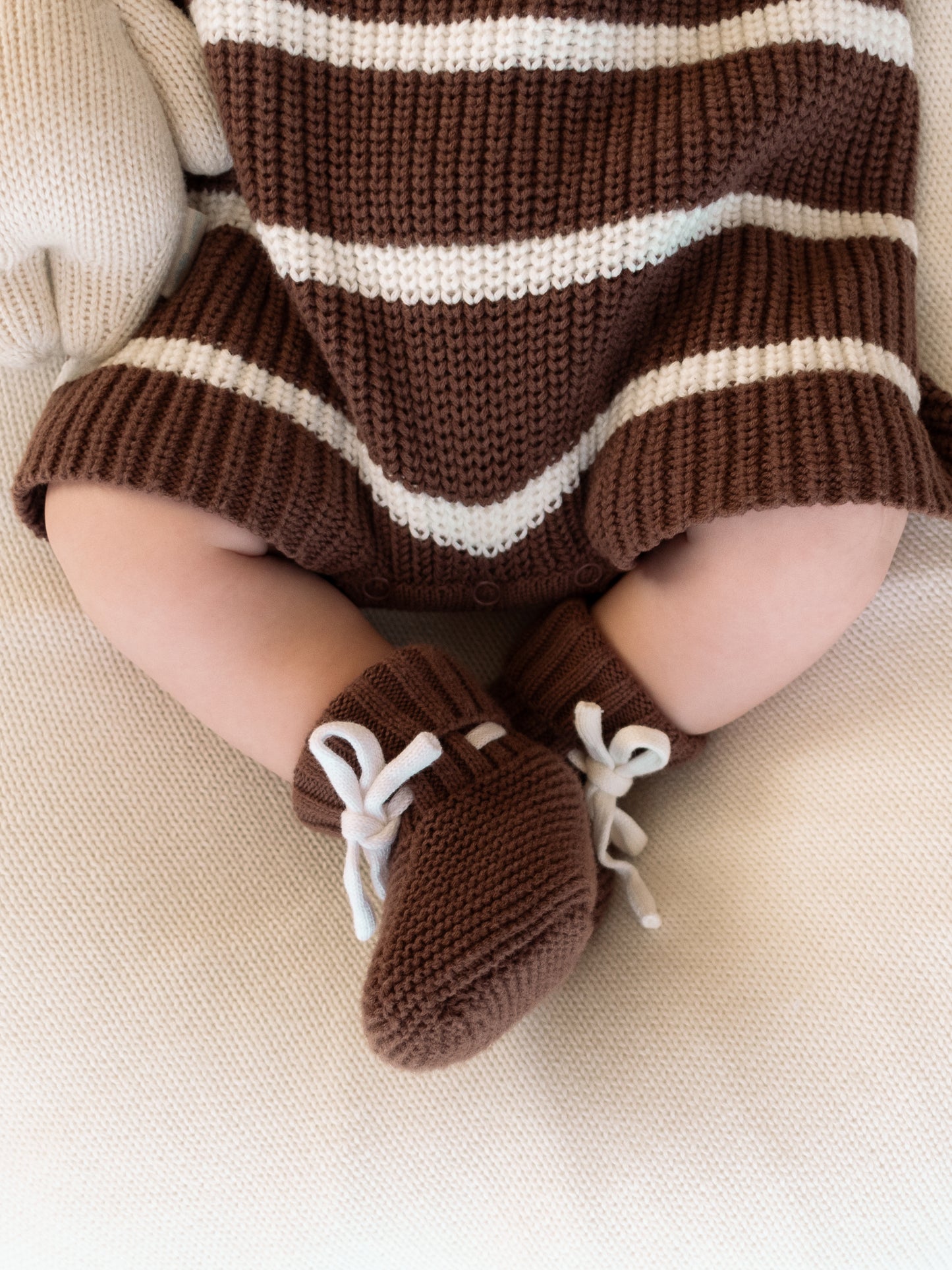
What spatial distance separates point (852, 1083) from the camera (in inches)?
27.0

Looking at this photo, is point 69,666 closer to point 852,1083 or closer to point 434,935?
point 434,935

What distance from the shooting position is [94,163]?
68 centimetres

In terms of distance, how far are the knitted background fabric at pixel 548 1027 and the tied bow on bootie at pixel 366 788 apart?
12 centimetres

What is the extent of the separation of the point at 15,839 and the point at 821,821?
598 millimetres

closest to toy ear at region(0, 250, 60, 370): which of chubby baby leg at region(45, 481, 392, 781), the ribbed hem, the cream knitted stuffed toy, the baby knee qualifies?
the cream knitted stuffed toy

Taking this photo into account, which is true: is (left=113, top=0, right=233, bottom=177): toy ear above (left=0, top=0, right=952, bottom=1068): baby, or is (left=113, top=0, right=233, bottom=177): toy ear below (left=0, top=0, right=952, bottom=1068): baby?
above

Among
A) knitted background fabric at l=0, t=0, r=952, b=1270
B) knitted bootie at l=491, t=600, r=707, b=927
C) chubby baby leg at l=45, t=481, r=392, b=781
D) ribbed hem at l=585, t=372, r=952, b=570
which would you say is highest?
ribbed hem at l=585, t=372, r=952, b=570

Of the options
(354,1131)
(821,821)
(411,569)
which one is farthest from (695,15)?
(354,1131)

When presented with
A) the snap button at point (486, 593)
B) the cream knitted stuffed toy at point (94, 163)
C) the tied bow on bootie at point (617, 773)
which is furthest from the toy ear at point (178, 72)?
the tied bow on bootie at point (617, 773)

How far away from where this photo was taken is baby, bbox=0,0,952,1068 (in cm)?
66

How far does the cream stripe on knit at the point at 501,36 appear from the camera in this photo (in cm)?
67

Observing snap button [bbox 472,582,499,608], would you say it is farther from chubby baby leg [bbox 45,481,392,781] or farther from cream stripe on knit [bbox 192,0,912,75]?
cream stripe on knit [bbox 192,0,912,75]

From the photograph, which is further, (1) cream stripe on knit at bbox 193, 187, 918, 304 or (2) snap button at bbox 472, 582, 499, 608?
(2) snap button at bbox 472, 582, 499, 608

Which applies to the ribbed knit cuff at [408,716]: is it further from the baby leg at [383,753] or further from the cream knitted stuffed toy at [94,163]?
the cream knitted stuffed toy at [94,163]
